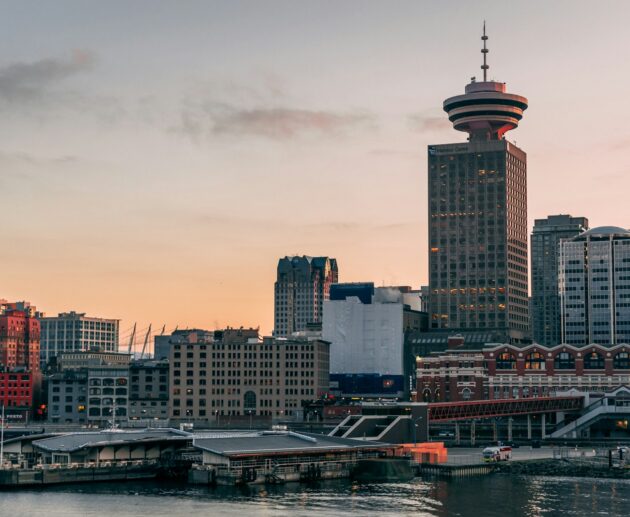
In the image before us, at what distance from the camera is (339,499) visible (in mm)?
169750

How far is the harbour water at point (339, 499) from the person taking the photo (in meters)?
157

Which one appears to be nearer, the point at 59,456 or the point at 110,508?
the point at 110,508

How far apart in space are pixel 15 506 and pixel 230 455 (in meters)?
37.2

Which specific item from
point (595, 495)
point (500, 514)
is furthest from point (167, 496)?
point (595, 495)

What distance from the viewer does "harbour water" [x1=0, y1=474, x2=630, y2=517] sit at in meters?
157

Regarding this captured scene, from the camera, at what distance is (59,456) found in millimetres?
197750

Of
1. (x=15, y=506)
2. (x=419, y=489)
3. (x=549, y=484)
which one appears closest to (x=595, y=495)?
(x=549, y=484)

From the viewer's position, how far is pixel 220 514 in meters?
155

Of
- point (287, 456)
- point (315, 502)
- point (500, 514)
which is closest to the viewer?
point (500, 514)

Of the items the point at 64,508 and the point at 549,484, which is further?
the point at 549,484

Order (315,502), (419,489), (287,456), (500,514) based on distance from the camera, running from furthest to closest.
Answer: (287,456), (419,489), (315,502), (500,514)

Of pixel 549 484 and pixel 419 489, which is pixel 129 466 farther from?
pixel 549 484

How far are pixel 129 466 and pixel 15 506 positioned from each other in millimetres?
36030

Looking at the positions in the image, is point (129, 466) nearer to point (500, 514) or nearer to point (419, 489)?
point (419, 489)
